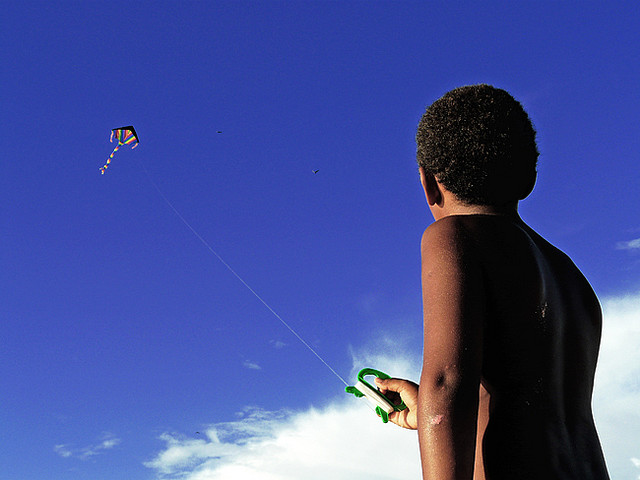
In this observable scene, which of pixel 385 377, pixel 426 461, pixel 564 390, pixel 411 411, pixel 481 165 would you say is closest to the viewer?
pixel 426 461

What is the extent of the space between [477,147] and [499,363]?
968 millimetres

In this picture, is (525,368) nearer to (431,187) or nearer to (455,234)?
(455,234)

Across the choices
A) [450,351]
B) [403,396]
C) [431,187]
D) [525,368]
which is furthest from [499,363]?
[431,187]

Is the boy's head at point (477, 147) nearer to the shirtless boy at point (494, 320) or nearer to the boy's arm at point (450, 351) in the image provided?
the shirtless boy at point (494, 320)

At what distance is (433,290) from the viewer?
2.73m

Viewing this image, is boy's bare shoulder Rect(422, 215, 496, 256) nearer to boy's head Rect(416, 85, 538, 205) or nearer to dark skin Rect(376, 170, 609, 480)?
dark skin Rect(376, 170, 609, 480)

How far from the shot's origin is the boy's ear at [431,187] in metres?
3.21

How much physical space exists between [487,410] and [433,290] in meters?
0.54

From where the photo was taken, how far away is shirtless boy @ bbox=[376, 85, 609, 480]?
2.52 meters

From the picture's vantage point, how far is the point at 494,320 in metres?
2.78

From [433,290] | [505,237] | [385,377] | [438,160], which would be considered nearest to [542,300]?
[505,237]

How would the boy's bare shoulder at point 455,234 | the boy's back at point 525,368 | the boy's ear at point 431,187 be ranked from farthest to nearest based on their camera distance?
the boy's ear at point 431,187 < the boy's bare shoulder at point 455,234 < the boy's back at point 525,368

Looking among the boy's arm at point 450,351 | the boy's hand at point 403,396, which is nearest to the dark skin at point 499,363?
the boy's arm at point 450,351

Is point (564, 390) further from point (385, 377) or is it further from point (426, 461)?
point (385, 377)
